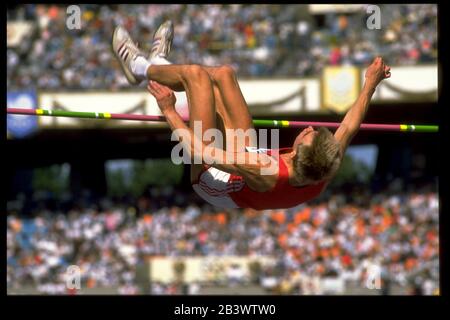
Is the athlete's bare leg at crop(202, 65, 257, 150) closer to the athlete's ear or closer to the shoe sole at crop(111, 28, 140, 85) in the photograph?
the athlete's ear

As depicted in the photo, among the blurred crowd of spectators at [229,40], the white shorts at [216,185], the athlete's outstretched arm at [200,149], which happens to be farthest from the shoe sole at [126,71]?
the blurred crowd of spectators at [229,40]

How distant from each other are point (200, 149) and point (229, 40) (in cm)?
1632

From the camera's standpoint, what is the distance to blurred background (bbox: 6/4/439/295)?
19.7 meters

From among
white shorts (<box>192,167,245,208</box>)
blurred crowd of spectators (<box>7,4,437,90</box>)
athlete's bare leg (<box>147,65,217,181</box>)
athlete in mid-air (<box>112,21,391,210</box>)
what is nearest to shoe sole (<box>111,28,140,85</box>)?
athlete in mid-air (<box>112,21,391,210</box>)

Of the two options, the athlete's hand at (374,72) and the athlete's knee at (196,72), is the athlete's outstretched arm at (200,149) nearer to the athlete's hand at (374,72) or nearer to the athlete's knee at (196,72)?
the athlete's knee at (196,72)

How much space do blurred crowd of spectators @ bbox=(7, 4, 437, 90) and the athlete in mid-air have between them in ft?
46.8

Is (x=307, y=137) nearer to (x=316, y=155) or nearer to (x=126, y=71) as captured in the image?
(x=316, y=155)

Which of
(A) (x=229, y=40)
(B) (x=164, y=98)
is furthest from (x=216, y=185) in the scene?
(A) (x=229, y=40)

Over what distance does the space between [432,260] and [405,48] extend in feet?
15.3

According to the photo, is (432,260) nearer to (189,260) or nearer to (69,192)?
(189,260)

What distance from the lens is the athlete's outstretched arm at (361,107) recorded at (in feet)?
22.7

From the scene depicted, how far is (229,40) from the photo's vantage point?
74.5 ft

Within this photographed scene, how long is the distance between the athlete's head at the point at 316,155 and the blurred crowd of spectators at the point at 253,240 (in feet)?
39.5

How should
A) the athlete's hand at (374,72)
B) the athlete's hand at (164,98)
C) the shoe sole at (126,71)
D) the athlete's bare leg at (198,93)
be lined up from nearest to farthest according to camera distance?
the athlete's hand at (164,98) < the athlete's bare leg at (198,93) < the athlete's hand at (374,72) < the shoe sole at (126,71)
